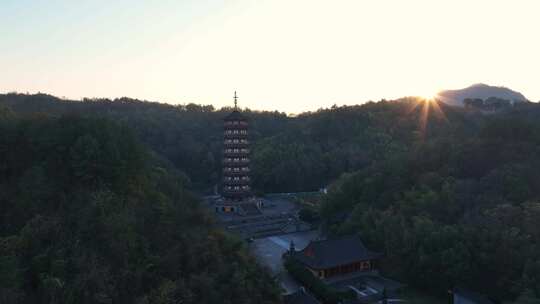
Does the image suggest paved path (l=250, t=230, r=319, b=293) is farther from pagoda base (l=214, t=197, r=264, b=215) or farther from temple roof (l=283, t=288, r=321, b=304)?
pagoda base (l=214, t=197, r=264, b=215)

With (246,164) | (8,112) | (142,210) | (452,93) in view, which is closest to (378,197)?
(246,164)

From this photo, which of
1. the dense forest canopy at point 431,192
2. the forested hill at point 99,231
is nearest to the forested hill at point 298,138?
the dense forest canopy at point 431,192

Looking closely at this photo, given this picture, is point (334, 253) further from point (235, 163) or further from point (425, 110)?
point (425, 110)

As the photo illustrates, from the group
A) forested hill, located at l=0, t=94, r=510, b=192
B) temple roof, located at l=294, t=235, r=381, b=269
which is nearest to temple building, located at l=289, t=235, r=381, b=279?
temple roof, located at l=294, t=235, r=381, b=269

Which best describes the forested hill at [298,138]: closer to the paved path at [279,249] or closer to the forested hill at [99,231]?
the paved path at [279,249]

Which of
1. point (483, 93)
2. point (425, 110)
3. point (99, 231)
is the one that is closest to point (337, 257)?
point (99, 231)

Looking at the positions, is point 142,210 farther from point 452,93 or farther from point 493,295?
point 452,93
